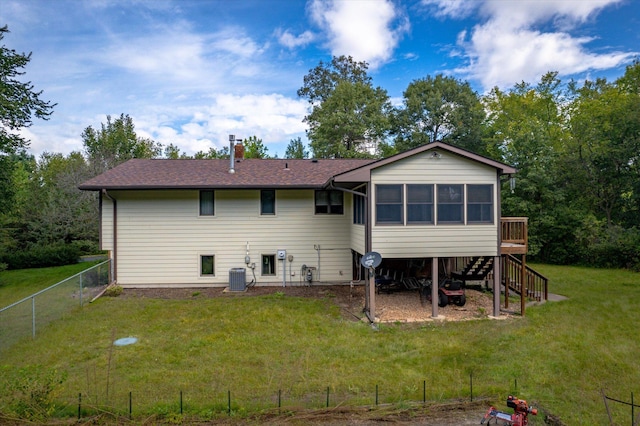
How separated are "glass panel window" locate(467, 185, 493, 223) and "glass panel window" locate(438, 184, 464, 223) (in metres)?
0.22

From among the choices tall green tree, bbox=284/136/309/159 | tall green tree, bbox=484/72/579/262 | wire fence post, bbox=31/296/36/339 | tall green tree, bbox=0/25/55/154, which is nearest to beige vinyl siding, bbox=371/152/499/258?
wire fence post, bbox=31/296/36/339

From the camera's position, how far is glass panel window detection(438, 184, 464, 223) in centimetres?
998

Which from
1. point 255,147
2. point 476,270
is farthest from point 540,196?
point 255,147

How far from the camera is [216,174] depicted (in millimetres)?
14266

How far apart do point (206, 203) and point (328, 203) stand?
15.5 ft

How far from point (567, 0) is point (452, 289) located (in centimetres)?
1673

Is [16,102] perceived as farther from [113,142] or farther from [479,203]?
[479,203]

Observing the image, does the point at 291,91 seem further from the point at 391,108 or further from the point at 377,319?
the point at 377,319

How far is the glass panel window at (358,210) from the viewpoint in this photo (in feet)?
37.0

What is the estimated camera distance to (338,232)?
14.0 m

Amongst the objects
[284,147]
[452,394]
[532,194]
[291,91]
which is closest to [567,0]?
[532,194]

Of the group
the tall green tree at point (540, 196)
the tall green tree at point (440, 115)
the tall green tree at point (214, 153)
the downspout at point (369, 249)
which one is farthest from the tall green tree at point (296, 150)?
the downspout at point (369, 249)

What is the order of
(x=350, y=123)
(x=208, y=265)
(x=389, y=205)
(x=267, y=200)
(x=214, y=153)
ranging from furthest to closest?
1. (x=214, y=153)
2. (x=350, y=123)
3. (x=267, y=200)
4. (x=208, y=265)
5. (x=389, y=205)

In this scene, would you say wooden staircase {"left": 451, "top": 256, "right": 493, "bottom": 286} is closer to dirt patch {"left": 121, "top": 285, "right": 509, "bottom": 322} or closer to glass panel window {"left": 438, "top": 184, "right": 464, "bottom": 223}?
dirt patch {"left": 121, "top": 285, "right": 509, "bottom": 322}
